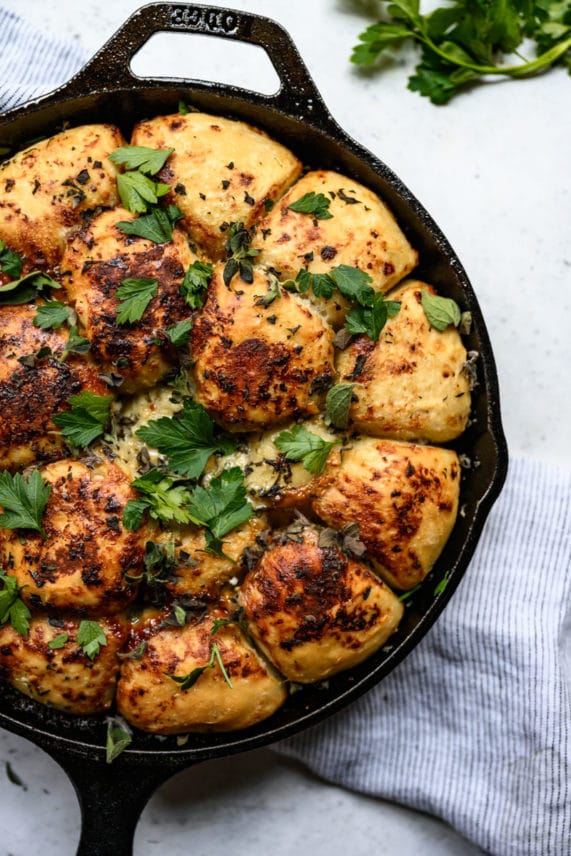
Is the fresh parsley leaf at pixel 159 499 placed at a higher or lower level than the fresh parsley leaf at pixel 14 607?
higher

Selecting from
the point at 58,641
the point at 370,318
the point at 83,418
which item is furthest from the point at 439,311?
the point at 58,641

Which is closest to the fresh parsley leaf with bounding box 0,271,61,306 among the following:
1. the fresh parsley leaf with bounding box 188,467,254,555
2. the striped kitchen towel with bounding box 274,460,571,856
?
the fresh parsley leaf with bounding box 188,467,254,555

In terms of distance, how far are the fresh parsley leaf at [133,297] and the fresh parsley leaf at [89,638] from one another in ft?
2.91

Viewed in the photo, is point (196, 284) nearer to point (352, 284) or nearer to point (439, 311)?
point (352, 284)

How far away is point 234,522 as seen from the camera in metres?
2.64

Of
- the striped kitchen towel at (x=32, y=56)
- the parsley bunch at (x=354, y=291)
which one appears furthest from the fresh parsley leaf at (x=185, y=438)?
the striped kitchen towel at (x=32, y=56)

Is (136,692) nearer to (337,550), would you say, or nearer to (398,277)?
(337,550)

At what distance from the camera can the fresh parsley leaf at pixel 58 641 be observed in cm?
268

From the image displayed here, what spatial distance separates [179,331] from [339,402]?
501 millimetres

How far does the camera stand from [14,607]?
8.88 ft

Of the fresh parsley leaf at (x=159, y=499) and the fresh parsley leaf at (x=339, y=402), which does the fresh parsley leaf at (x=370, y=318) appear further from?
the fresh parsley leaf at (x=159, y=499)

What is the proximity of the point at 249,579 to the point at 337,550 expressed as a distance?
276 mm

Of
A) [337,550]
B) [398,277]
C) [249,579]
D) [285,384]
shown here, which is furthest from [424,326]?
[249,579]

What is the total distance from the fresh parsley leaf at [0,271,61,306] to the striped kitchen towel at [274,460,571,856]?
6.01 feet
